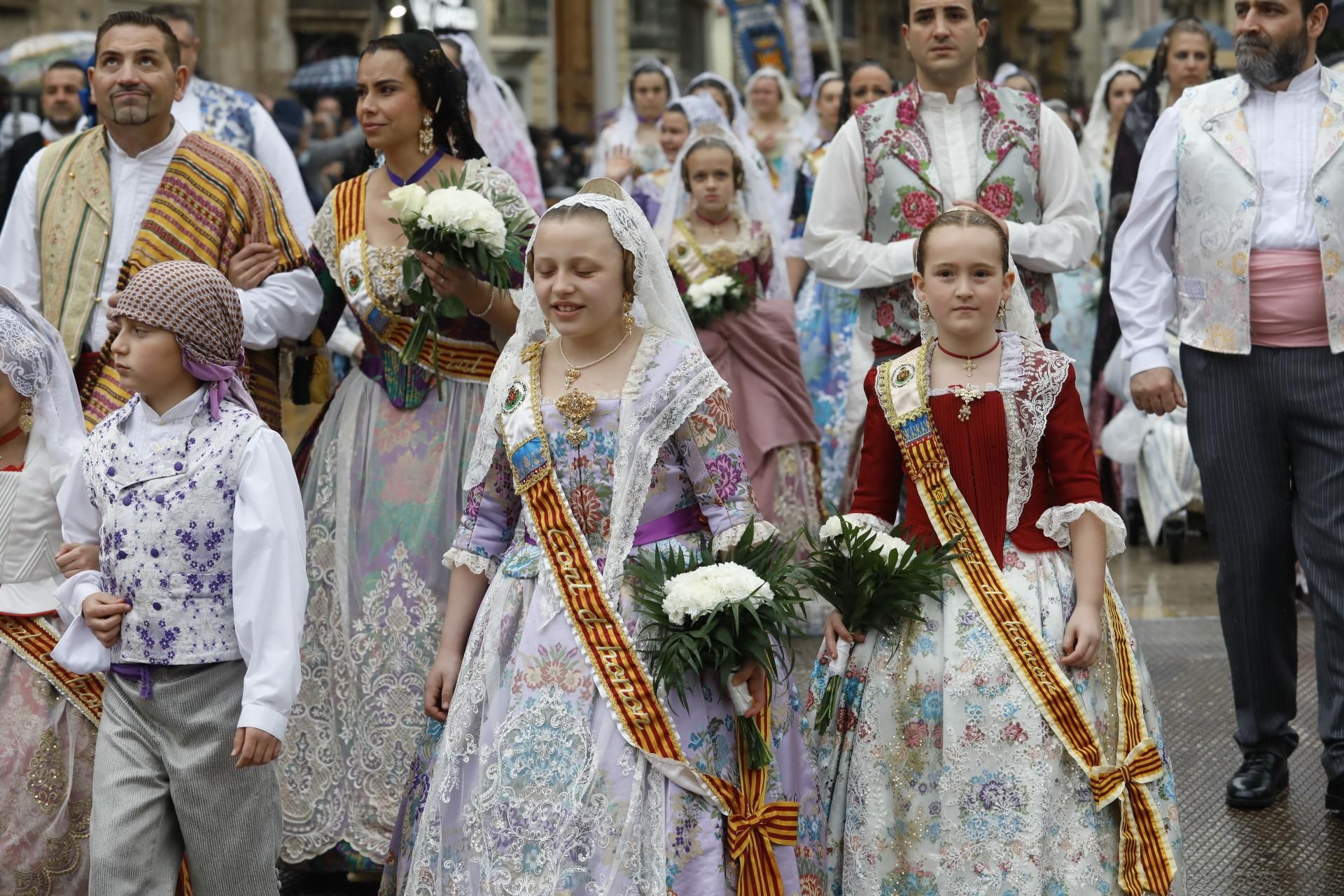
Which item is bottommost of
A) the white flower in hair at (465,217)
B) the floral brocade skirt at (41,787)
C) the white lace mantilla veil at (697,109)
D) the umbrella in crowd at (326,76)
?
the floral brocade skirt at (41,787)

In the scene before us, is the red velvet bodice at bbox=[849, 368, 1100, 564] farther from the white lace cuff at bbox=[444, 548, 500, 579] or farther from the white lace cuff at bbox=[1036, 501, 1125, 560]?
the white lace cuff at bbox=[444, 548, 500, 579]

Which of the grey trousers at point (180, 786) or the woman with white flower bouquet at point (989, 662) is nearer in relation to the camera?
the grey trousers at point (180, 786)

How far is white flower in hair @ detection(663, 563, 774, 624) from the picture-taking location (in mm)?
3998

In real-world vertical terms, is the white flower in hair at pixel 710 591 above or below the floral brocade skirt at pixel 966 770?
above

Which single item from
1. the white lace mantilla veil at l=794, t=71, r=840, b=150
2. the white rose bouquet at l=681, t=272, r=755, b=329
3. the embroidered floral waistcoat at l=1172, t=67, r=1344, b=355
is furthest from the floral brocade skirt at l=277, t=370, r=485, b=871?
the white lace mantilla veil at l=794, t=71, r=840, b=150

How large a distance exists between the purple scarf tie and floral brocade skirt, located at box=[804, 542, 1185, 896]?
1606 millimetres

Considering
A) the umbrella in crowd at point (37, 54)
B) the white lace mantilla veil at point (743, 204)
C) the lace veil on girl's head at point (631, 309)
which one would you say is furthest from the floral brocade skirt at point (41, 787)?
the umbrella in crowd at point (37, 54)

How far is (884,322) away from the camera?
5.87m

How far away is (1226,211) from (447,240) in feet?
7.72

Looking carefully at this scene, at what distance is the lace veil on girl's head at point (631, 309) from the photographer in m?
4.40

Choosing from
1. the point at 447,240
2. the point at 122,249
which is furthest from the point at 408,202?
the point at 122,249

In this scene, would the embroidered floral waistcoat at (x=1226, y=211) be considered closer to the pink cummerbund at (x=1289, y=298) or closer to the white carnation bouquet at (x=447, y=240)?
the pink cummerbund at (x=1289, y=298)

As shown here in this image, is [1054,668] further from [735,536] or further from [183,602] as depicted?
[183,602]

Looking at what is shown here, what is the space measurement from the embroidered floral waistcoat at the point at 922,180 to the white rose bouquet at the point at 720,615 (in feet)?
5.89
